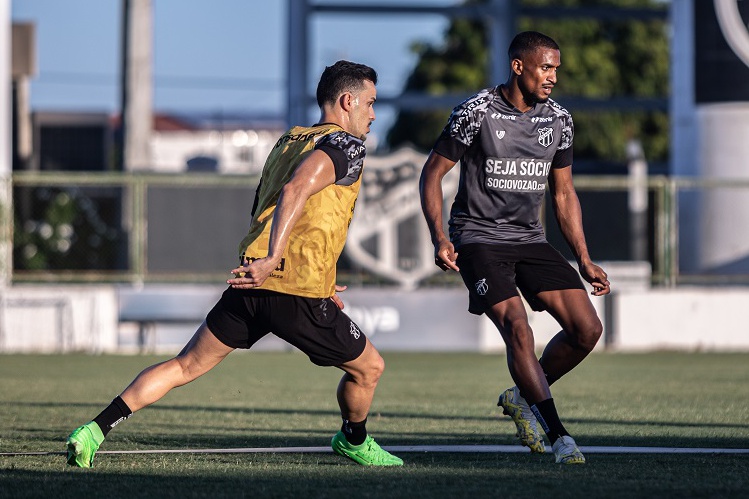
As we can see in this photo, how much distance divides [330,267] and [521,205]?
145 cm

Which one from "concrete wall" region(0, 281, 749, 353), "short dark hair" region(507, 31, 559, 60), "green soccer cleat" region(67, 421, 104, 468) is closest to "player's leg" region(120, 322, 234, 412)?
"green soccer cleat" region(67, 421, 104, 468)

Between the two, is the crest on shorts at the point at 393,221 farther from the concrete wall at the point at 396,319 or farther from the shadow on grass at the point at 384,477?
the shadow on grass at the point at 384,477

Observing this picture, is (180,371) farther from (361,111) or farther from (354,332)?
(361,111)

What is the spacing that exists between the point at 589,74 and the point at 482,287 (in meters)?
50.7

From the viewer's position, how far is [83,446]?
6.36m

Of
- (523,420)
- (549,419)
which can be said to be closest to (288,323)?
(549,419)

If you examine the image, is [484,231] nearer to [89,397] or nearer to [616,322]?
[89,397]

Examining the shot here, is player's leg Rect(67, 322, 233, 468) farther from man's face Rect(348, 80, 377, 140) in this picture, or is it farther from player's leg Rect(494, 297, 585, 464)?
player's leg Rect(494, 297, 585, 464)

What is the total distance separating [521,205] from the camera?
24.7 ft

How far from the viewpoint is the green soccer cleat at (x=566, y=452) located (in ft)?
21.8

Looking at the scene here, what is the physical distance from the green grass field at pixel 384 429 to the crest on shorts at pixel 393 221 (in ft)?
13.6

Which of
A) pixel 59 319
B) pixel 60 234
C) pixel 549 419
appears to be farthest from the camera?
pixel 60 234

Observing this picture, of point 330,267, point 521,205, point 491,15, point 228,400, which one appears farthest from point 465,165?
point 491,15

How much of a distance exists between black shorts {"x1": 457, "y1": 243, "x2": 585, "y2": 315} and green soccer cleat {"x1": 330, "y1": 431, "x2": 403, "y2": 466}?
950 millimetres
